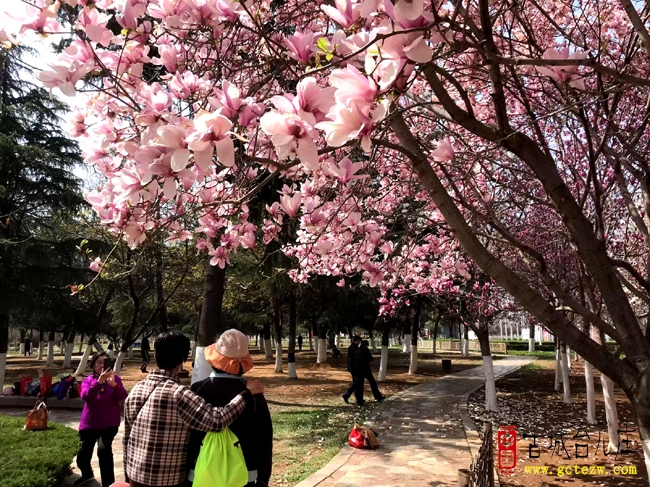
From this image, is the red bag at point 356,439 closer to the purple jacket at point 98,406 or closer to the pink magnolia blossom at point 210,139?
the purple jacket at point 98,406

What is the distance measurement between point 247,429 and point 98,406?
2665 mm

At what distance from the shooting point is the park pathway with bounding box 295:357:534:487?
531cm

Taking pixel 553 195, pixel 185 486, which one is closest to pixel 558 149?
pixel 553 195

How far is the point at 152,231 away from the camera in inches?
108

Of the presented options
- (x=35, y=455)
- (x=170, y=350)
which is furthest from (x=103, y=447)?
(x=170, y=350)

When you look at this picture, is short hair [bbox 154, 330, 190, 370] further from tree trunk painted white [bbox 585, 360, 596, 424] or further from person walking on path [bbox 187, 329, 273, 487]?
tree trunk painted white [bbox 585, 360, 596, 424]

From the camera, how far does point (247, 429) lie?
2.58 m

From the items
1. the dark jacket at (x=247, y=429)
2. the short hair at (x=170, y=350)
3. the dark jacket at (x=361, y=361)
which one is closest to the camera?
the dark jacket at (x=247, y=429)

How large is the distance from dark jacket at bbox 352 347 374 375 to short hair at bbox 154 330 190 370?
7.74 metres

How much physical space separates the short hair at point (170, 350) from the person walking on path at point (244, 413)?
0.16m

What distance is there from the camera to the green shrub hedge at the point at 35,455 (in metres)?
4.00

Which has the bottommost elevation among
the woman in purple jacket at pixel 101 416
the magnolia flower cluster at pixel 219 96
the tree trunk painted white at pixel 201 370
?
the woman in purple jacket at pixel 101 416

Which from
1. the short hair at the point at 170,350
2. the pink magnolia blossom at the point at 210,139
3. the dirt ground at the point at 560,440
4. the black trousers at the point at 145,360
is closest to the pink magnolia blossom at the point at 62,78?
the pink magnolia blossom at the point at 210,139

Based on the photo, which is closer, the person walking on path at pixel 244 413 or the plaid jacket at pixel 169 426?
the plaid jacket at pixel 169 426
